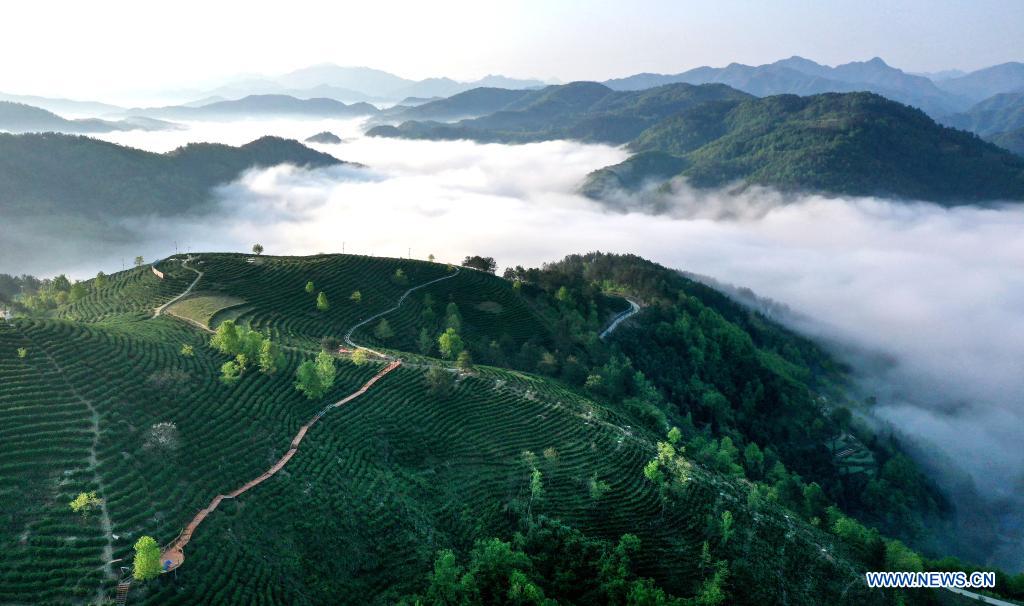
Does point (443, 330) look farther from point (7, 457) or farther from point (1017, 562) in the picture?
point (1017, 562)

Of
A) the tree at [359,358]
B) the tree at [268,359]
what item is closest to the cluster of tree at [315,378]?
the tree at [268,359]

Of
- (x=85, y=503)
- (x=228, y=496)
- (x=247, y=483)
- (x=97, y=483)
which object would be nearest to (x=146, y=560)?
(x=85, y=503)

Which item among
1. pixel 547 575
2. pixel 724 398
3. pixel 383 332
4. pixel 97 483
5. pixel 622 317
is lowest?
pixel 724 398

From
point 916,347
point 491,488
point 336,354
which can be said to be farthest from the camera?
point 916,347

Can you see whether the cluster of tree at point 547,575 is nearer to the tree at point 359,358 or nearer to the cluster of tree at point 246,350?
the cluster of tree at point 246,350

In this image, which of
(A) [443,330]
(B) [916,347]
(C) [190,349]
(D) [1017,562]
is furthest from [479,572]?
(B) [916,347]

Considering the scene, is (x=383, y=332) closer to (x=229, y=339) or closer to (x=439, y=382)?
(x=439, y=382)
